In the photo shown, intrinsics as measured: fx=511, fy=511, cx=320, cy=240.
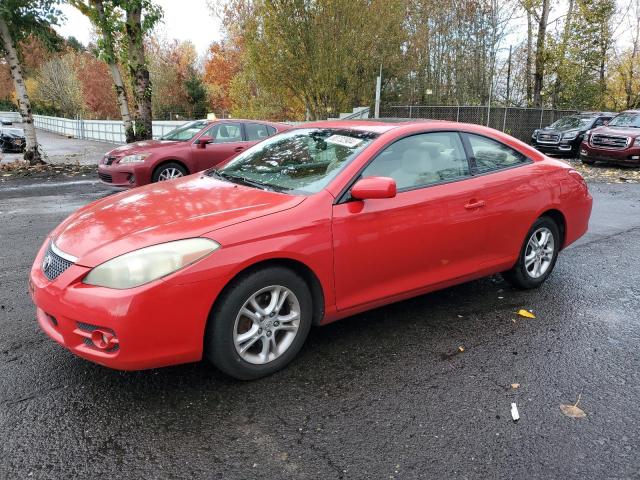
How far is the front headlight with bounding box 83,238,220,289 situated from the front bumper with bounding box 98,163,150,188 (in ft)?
22.6

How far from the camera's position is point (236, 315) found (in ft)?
9.34

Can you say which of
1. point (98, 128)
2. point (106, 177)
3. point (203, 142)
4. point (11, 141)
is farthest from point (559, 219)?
point (98, 128)

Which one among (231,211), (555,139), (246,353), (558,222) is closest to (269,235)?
(231,211)

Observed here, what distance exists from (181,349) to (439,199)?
2.10 m

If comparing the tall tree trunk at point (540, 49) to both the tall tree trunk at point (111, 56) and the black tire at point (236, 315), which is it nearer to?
the tall tree trunk at point (111, 56)

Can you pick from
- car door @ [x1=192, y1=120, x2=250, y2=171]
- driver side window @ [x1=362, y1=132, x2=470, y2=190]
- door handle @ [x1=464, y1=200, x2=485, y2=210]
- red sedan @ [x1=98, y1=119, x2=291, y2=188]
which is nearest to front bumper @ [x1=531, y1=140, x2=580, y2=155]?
red sedan @ [x1=98, y1=119, x2=291, y2=188]

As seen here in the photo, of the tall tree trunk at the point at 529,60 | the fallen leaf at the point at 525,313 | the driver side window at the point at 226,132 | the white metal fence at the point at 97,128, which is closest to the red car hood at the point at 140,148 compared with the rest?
the driver side window at the point at 226,132

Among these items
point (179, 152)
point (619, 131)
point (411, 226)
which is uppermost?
point (619, 131)

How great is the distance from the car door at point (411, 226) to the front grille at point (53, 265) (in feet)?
5.12

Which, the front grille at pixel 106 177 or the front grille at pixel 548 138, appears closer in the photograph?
the front grille at pixel 106 177

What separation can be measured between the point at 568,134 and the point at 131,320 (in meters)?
18.7

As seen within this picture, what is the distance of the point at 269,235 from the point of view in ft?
9.61

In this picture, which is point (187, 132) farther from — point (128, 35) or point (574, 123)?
point (574, 123)

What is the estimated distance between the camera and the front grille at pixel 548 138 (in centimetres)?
1819
